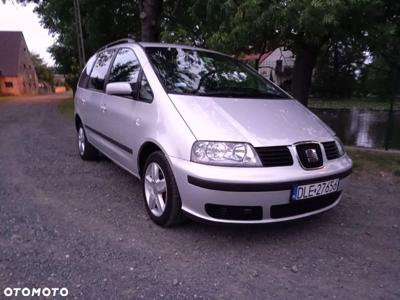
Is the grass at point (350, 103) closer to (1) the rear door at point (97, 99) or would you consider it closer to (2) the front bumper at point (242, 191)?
(2) the front bumper at point (242, 191)

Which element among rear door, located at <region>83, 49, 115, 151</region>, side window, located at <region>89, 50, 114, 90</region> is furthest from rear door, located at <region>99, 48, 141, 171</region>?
side window, located at <region>89, 50, 114, 90</region>

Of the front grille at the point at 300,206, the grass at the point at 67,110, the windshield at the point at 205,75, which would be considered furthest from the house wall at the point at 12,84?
the front grille at the point at 300,206

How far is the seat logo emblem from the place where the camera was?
2.96 meters

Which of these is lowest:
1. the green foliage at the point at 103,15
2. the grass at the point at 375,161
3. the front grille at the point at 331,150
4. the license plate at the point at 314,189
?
the grass at the point at 375,161

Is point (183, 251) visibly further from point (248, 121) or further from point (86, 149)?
point (86, 149)

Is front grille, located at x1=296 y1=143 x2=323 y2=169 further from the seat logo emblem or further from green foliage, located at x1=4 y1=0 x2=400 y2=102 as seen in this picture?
green foliage, located at x1=4 y1=0 x2=400 y2=102

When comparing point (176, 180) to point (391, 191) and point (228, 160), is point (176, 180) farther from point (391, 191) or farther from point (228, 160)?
point (391, 191)

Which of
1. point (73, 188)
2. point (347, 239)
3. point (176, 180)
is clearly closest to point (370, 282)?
point (347, 239)

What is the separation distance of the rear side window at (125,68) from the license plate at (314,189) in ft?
6.54

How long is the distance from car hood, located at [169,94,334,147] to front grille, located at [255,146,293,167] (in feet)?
0.15

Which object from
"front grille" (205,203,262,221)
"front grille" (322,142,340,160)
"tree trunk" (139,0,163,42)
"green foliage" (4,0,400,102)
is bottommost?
"front grille" (205,203,262,221)

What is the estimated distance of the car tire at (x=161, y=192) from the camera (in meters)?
3.09

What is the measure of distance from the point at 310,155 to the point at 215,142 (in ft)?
2.68

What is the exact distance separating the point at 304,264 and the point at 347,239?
0.68 m
